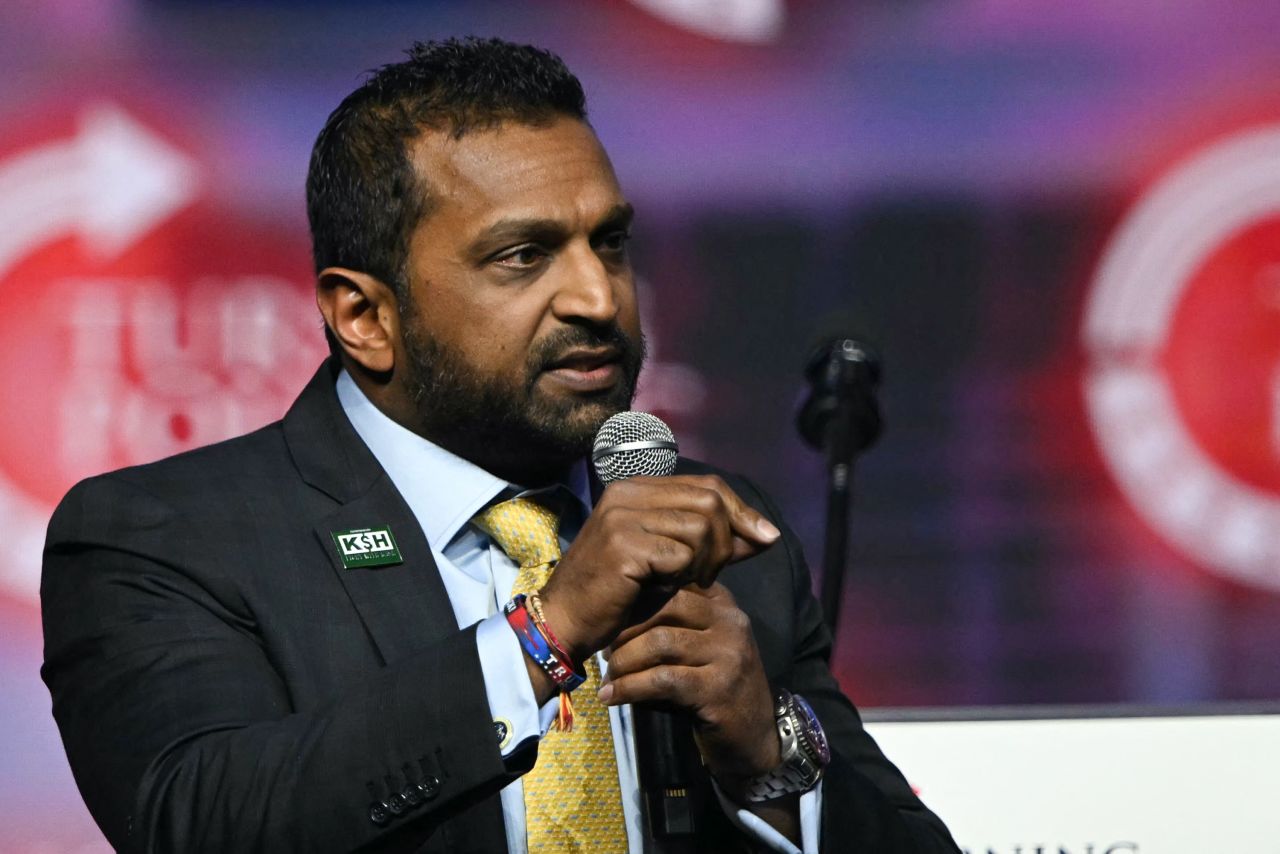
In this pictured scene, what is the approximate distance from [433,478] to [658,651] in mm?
597

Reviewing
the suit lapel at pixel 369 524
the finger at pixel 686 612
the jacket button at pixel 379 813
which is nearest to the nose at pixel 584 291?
the suit lapel at pixel 369 524

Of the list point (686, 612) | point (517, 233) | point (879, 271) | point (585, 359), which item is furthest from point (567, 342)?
point (879, 271)

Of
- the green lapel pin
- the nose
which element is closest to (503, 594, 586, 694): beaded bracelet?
the green lapel pin

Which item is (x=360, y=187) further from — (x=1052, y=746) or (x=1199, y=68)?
(x=1199, y=68)

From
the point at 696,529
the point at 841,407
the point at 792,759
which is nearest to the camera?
the point at 696,529

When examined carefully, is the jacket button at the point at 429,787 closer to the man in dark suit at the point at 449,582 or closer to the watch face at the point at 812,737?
the man in dark suit at the point at 449,582

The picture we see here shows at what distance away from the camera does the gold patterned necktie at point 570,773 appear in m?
1.99

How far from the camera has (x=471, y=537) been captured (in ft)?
7.23

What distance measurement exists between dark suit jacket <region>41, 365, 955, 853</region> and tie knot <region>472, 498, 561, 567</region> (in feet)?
0.35

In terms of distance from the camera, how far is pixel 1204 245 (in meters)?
3.43

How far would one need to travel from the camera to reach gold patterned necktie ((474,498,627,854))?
1993 millimetres

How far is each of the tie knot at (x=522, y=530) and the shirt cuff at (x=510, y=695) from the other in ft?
1.46

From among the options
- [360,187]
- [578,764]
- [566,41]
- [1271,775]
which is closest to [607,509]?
[578,764]

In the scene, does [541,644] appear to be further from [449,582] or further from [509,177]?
[509,177]
